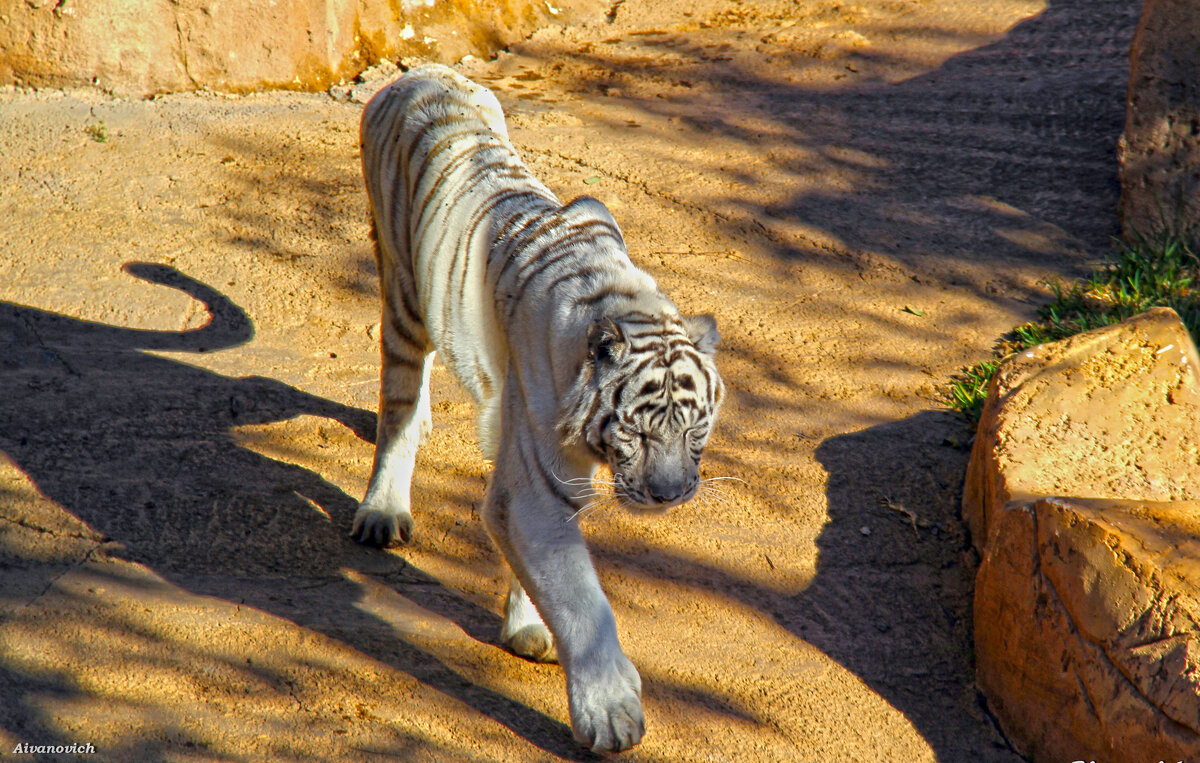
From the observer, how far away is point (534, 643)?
2766 mm

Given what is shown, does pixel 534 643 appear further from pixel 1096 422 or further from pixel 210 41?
pixel 210 41

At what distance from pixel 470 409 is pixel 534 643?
5.01ft

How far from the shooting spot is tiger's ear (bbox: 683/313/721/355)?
2.49 meters

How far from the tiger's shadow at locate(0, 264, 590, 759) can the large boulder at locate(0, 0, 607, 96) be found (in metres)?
2.25

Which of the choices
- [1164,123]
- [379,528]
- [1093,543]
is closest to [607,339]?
[379,528]

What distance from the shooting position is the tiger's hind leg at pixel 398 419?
3305 millimetres

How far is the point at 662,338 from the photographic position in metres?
2.39

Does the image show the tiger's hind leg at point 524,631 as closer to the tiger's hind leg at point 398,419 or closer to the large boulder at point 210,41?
the tiger's hind leg at point 398,419

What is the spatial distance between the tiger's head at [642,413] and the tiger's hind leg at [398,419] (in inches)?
45.4

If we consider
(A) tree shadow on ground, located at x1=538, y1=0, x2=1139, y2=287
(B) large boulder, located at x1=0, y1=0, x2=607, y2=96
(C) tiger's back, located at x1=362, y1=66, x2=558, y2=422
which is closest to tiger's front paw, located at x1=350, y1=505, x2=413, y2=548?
(C) tiger's back, located at x1=362, y1=66, x2=558, y2=422

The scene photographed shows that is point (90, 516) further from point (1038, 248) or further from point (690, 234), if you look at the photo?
point (1038, 248)

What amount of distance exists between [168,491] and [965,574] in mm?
2731

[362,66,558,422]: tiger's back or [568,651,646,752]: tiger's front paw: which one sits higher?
[362,66,558,422]: tiger's back

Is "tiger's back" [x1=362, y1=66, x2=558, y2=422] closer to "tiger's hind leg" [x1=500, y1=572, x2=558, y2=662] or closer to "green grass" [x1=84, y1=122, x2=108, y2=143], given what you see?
"tiger's hind leg" [x1=500, y1=572, x2=558, y2=662]
